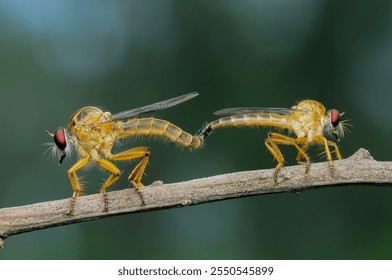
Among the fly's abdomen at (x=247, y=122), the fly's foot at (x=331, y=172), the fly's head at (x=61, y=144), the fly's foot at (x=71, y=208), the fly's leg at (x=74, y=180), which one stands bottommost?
the fly's foot at (x=71, y=208)

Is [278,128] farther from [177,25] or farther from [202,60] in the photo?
[177,25]

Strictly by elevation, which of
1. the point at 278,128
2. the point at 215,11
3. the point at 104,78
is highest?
the point at 215,11

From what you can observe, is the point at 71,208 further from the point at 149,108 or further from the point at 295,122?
the point at 295,122

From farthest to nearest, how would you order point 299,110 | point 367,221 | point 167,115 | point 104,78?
point 104,78 → point 167,115 → point 367,221 → point 299,110

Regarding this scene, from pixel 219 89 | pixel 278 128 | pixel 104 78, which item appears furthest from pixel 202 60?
pixel 278 128

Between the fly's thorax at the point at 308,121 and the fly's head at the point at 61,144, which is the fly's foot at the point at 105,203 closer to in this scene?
the fly's head at the point at 61,144

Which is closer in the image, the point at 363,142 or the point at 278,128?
the point at 278,128

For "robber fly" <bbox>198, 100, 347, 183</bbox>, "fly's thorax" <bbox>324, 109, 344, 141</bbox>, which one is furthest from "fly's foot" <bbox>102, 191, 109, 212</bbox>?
"fly's thorax" <bbox>324, 109, 344, 141</bbox>

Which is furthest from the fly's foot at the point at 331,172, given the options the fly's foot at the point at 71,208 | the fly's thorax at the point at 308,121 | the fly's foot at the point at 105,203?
the fly's foot at the point at 71,208
